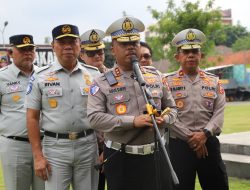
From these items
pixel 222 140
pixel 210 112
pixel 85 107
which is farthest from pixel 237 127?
pixel 85 107

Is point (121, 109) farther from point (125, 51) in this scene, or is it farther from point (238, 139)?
point (238, 139)

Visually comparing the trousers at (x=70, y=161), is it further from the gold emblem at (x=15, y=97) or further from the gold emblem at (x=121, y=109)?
the gold emblem at (x=15, y=97)

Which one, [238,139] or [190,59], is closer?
[190,59]

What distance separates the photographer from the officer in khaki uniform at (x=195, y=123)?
181 inches

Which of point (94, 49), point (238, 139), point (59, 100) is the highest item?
point (94, 49)

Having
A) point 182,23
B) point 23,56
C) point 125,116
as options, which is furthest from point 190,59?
point 182,23

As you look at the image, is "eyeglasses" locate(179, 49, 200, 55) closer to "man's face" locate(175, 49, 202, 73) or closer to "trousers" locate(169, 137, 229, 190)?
"man's face" locate(175, 49, 202, 73)

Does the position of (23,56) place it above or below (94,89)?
above

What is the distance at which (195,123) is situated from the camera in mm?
4605

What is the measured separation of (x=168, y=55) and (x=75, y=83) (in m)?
20.9

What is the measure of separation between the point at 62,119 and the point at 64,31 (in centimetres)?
70

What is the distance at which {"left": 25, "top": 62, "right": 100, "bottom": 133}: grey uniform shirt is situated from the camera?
4.00m

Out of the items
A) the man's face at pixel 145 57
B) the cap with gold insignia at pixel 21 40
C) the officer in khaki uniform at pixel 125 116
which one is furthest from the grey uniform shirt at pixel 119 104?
the man's face at pixel 145 57

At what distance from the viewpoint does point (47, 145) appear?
403 cm
